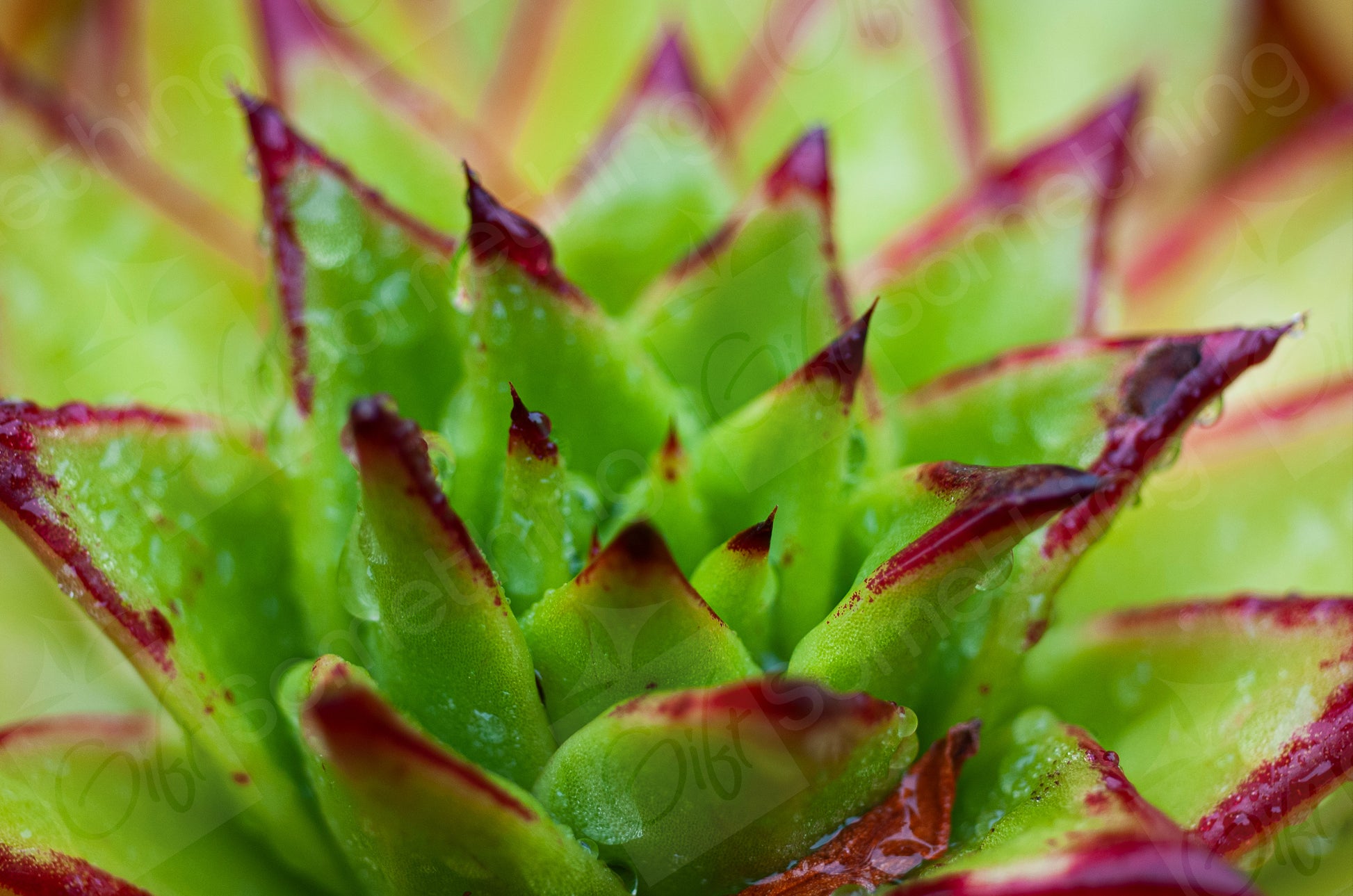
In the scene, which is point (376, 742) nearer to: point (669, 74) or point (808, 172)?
point (808, 172)

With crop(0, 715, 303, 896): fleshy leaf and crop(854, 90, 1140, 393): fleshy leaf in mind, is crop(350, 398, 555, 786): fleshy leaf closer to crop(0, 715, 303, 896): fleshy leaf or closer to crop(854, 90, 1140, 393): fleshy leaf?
crop(0, 715, 303, 896): fleshy leaf

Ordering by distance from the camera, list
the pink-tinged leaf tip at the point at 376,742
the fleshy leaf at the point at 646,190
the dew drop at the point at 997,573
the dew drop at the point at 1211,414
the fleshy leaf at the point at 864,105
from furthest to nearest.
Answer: the fleshy leaf at the point at 864,105 < the fleshy leaf at the point at 646,190 < the dew drop at the point at 1211,414 < the dew drop at the point at 997,573 < the pink-tinged leaf tip at the point at 376,742

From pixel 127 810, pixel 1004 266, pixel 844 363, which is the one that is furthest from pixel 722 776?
pixel 1004 266

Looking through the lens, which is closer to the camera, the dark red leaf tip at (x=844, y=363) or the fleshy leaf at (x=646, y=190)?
the dark red leaf tip at (x=844, y=363)

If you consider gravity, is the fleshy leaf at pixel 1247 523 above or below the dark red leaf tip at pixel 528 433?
below

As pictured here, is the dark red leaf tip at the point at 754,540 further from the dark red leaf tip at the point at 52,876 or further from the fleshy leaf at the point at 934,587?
the dark red leaf tip at the point at 52,876

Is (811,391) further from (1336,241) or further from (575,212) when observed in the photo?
(1336,241)

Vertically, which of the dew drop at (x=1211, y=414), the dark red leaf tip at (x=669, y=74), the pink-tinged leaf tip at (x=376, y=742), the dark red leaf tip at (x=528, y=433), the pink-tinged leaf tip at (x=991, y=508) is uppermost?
the dark red leaf tip at (x=669, y=74)

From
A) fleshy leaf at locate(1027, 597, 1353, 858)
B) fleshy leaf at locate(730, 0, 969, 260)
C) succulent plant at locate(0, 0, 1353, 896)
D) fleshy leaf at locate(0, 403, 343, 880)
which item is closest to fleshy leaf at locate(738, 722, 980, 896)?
succulent plant at locate(0, 0, 1353, 896)

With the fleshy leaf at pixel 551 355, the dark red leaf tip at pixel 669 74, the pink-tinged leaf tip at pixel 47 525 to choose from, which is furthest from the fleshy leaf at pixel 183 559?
the dark red leaf tip at pixel 669 74
